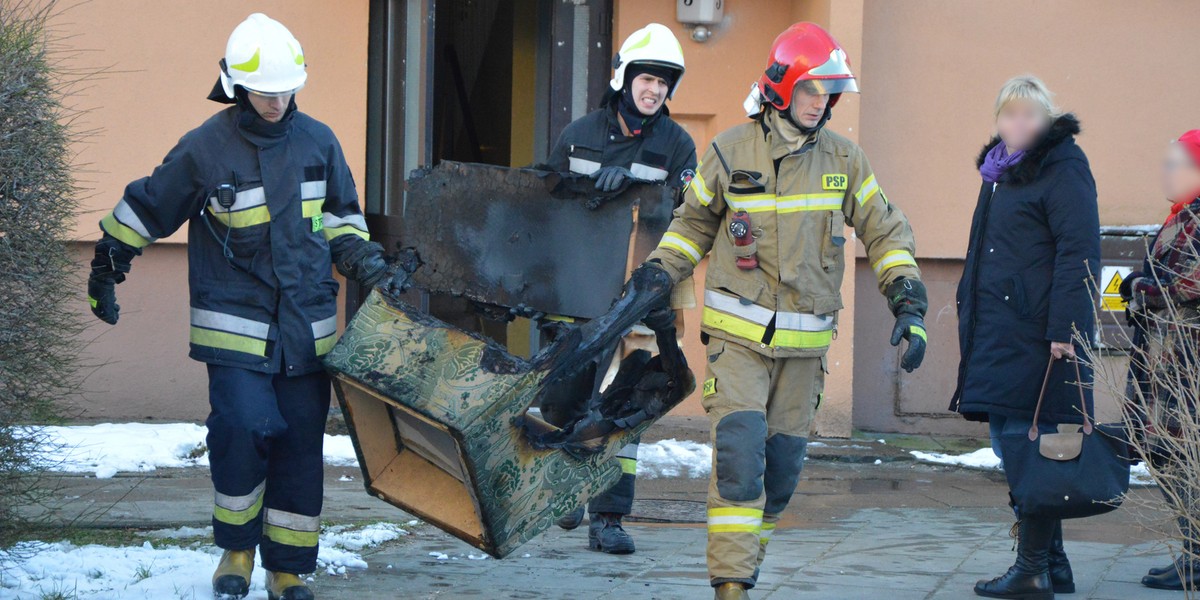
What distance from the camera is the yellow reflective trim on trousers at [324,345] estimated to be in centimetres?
408

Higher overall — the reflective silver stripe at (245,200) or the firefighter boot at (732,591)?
the reflective silver stripe at (245,200)

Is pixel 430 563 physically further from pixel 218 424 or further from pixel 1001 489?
pixel 1001 489

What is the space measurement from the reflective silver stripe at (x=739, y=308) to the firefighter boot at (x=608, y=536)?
3.90 feet

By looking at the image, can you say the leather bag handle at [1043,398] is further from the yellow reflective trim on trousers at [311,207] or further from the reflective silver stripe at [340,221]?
the yellow reflective trim on trousers at [311,207]

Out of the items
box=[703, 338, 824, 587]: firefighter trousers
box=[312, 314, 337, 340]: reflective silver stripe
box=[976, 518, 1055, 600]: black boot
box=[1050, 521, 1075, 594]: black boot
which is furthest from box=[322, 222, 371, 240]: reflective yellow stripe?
box=[1050, 521, 1075, 594]: black boot

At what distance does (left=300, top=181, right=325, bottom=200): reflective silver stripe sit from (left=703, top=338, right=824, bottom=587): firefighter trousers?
131 cm

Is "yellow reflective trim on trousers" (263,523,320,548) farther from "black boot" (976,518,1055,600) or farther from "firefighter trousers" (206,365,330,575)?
"black boot" (976,518,1055,600)

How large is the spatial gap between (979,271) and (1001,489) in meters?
2.49

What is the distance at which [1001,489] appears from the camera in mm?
6742

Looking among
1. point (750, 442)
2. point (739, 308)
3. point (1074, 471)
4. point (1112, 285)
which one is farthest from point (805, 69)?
point (1112, 285)

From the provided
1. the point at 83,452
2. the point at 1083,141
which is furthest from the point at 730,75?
the point at 83,452

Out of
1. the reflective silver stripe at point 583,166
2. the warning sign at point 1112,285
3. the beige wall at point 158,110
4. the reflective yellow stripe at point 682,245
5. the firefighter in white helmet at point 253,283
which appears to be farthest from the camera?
the warning sign at point 1112,285

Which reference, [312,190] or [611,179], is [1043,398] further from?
[312,190]

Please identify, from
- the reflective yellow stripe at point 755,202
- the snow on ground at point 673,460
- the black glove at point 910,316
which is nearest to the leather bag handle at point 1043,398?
the black glove at point 910,316
